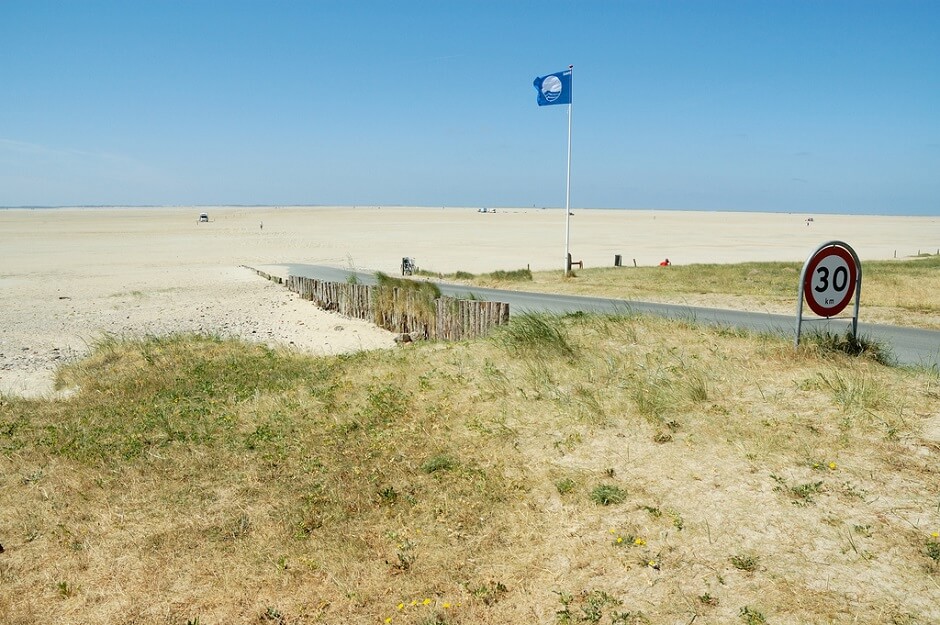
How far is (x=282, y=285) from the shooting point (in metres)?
26.3

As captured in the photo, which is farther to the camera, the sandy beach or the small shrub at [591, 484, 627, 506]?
the sandy beach

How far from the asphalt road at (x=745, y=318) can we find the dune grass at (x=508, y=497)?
82.0 inches

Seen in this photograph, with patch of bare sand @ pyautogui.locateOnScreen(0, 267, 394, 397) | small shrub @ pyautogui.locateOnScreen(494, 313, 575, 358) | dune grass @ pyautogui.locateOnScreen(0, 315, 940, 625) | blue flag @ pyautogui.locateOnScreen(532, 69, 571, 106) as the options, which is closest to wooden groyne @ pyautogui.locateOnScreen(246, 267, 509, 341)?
patch of bare sand @ pyautogui.locateOnScreen(0, 267, 394, 397)

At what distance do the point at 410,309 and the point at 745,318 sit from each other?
7.31 metres

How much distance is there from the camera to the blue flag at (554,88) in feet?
82.3

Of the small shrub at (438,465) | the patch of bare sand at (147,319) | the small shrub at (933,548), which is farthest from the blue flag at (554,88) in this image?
the small shrub at (933,548)

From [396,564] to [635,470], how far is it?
2137mm

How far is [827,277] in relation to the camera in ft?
23.5

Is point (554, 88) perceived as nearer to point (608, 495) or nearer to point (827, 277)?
point (827, 277)

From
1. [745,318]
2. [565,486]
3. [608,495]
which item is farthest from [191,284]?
[608,495]

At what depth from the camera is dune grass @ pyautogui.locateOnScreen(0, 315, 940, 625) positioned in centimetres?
420

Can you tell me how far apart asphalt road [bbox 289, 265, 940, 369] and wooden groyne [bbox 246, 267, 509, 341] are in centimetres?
113

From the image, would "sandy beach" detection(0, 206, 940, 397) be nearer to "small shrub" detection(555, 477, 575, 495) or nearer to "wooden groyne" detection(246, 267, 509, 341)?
"wooden groyne" detection(246, 267, 509, 341)

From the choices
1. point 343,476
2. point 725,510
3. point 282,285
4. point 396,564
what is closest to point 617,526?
point 725,510
